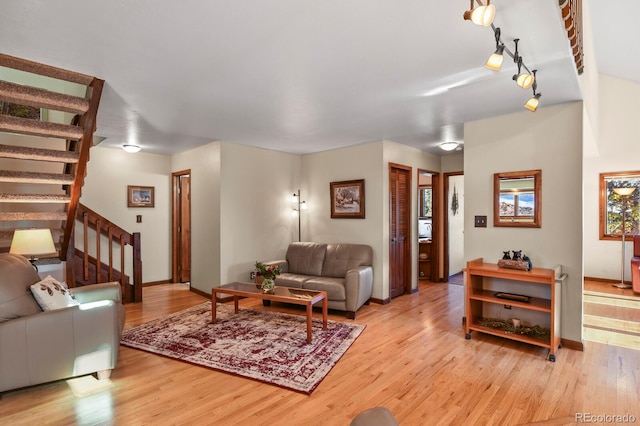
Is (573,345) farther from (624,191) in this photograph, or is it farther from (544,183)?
(624,191)

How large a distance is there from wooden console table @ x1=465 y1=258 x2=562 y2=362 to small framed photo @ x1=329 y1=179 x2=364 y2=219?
2.00 metres

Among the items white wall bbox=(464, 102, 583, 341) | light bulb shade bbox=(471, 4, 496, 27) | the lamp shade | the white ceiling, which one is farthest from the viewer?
the lamp shade

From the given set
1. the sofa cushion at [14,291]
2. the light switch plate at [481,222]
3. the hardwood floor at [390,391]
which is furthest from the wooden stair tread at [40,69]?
the light switch plate at [481,222]

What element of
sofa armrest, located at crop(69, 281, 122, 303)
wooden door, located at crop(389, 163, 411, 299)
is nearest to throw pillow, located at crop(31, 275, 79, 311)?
sofa armrest, located at crop(69, 281, 122, 303)

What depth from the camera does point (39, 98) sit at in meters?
2.81

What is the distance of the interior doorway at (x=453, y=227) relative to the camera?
6.33 m

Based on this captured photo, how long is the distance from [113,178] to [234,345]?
4.01 meters

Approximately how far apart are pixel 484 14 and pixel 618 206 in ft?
21.5

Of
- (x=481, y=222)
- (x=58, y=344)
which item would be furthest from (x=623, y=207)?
(x=58, y=344)

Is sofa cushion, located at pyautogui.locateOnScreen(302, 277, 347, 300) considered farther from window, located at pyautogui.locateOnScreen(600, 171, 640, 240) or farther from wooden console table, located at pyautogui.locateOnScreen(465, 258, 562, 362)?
window, located at pyautogui.locateOnScreen(600, 171, 640, 240)

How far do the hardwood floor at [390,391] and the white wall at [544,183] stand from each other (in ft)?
2.34

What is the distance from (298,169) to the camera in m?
6.22

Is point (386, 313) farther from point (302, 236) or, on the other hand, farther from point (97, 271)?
point (97, 271)

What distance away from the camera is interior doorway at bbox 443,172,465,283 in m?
6.33
